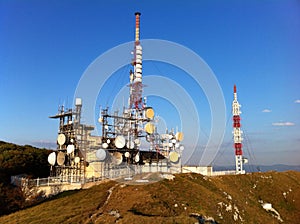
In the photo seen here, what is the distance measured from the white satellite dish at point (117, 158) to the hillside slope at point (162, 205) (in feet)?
24.2

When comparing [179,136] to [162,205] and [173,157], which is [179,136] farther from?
[162,205]

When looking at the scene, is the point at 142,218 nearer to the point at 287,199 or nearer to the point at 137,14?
the point at 287,199

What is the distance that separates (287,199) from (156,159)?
17820 millimetres

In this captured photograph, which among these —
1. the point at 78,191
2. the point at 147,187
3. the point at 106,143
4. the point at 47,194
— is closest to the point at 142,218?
the point at 147,187

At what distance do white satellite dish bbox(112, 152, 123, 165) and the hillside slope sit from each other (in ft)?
24.2

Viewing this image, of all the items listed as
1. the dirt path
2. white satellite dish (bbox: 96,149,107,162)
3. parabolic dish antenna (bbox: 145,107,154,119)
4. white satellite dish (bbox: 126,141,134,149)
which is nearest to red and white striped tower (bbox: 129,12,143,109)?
parabolic dish antenna (bbox: 145,107,154,119)

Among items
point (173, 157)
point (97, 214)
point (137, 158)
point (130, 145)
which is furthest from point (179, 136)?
point (97, 214)

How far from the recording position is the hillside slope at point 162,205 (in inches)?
719

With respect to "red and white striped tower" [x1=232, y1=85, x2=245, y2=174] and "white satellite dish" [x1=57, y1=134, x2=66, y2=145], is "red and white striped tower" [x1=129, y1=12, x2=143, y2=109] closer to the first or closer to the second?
"white satellite dish" [x1=57, y1=134, x2=66, y2=145]

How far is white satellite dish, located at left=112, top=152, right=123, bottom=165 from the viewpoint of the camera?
32.9 m

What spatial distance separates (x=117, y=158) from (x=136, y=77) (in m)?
13.7

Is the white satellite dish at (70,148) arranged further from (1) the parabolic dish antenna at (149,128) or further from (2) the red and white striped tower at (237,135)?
(2) the red and white striped tower at (237,135)

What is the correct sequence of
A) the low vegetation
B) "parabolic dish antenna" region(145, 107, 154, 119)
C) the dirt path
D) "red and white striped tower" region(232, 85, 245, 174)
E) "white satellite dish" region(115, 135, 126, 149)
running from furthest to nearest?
"red and white striped tower" region(232, 85, 245, 174) < "parabolic dish antenna" region(145, 107, 154, 119) < "white satellite dish" region(115, 135, 126, 149) < the low vegetation < the dirt path

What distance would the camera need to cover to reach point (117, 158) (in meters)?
33.1
